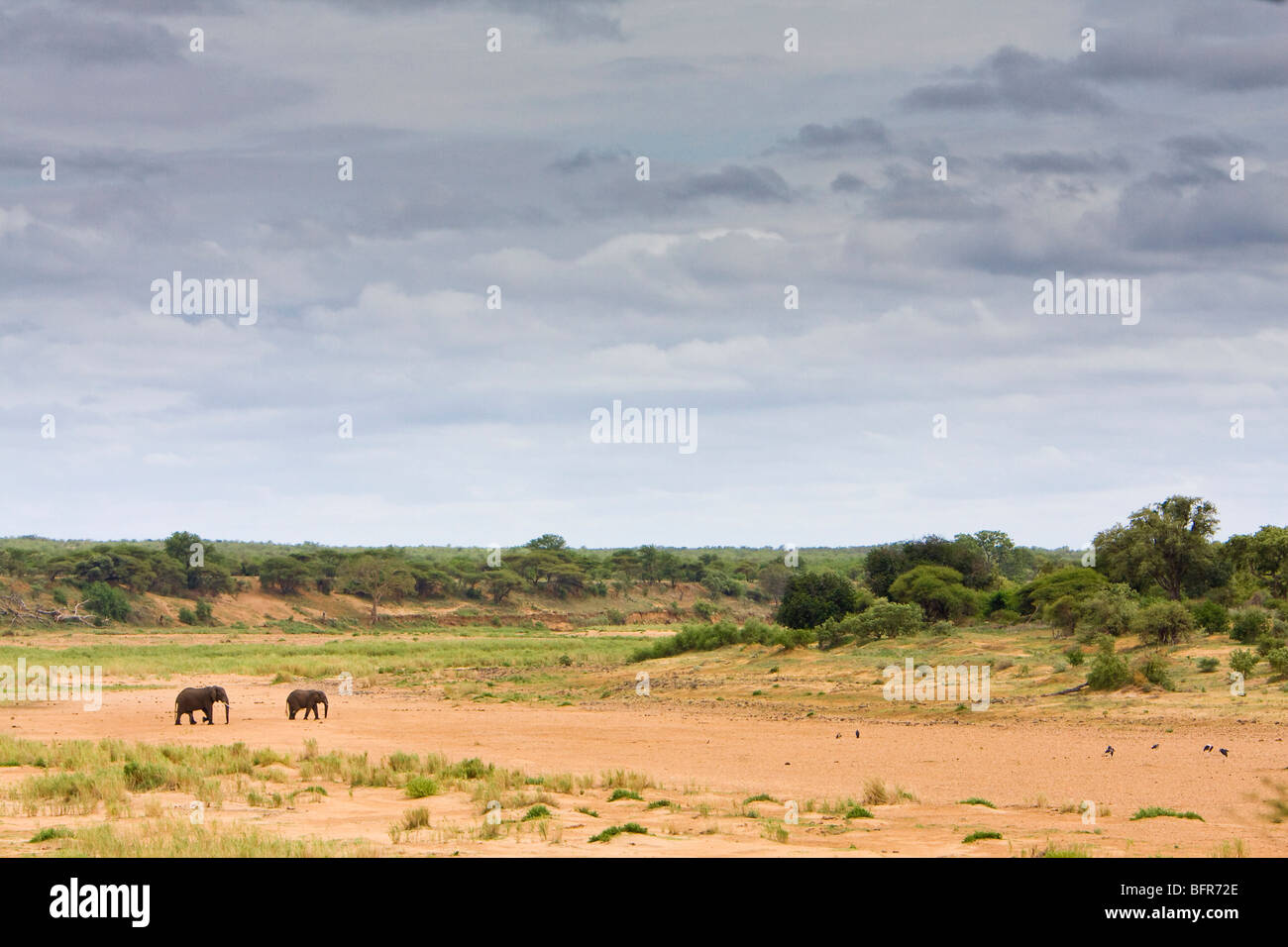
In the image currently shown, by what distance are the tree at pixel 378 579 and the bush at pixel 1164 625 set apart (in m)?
75.6

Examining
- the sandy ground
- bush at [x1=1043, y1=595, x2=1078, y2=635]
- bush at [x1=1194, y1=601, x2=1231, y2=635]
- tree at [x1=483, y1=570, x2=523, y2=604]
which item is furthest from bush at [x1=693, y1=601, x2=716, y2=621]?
bush at [x1=1194, y1=601, x2=1231, y2=635]

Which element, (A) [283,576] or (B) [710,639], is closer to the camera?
(B) [710,639]

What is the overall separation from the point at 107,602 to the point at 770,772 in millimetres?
74173

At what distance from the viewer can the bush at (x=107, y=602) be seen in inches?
3374

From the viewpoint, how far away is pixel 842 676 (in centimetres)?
4047

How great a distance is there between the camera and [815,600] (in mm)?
52688

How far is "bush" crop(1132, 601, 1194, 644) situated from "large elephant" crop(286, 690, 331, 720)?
2432 cm

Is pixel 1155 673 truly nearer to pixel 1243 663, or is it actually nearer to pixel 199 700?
pixel 1243 663

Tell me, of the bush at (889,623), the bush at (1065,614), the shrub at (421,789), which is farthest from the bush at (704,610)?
the shrub at (421,789)

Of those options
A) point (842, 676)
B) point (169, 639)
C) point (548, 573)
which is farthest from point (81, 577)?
point (842, 676)

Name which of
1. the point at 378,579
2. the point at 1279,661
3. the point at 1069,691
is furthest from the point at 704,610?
the point at 1279,661
